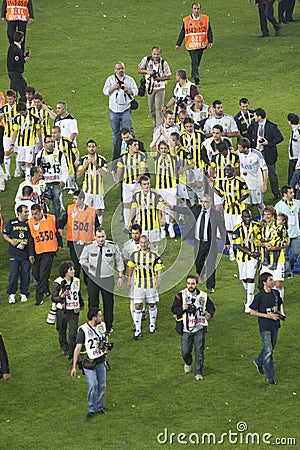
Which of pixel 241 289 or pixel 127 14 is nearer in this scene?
pixel 241 289

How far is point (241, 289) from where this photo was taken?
1747 cm

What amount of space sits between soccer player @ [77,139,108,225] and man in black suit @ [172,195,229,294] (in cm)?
184

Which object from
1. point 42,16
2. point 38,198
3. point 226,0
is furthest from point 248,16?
point 38,198

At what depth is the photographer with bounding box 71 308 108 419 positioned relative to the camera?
13.7 m

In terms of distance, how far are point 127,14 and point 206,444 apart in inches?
788

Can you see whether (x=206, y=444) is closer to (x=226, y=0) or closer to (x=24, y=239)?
(x=24, y=239)

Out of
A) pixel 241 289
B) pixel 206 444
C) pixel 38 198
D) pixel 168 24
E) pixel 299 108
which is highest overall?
pixel 168 24

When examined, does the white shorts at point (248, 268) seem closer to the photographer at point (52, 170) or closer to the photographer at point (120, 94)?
the photographer at point (52, 170)

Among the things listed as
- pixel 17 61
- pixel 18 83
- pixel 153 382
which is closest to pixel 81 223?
pixel 153 382

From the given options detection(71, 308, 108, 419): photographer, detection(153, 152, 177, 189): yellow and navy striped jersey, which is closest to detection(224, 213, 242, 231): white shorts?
detection(153, 152, 177, 189): yellow and navy striped jersey

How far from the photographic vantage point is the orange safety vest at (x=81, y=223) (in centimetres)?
1675

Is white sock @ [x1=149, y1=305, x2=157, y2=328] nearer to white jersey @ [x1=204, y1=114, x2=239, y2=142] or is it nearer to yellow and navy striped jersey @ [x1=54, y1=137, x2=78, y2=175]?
yellow and navy striped jersey @ [x1=54, y1=137, x2=78, y2=175]

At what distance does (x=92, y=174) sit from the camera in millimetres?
18703

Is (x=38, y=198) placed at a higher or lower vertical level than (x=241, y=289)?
higher
